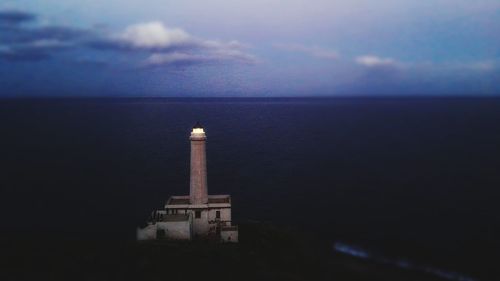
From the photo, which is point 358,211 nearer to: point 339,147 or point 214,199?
point 214,199

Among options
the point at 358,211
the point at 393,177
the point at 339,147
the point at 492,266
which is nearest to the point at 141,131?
the point at 339,147

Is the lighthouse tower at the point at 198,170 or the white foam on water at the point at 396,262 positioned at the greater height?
the lighthouse tower at the point at 198,170

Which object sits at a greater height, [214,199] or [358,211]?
[214,199]

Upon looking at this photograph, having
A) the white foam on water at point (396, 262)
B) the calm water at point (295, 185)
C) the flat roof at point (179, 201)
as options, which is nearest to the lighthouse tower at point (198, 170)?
the flat roof at point (179, 201)

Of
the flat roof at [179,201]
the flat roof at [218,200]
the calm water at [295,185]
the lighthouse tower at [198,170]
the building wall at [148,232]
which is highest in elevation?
the lighthouse tower at [198,170]

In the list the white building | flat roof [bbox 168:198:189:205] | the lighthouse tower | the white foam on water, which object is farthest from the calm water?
the lighthouse tower

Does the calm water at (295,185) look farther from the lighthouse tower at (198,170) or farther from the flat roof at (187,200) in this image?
the lighthouse tower at (198,170)

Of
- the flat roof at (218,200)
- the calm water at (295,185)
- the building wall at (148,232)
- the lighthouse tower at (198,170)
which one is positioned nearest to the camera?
the building wall at (148,232)
